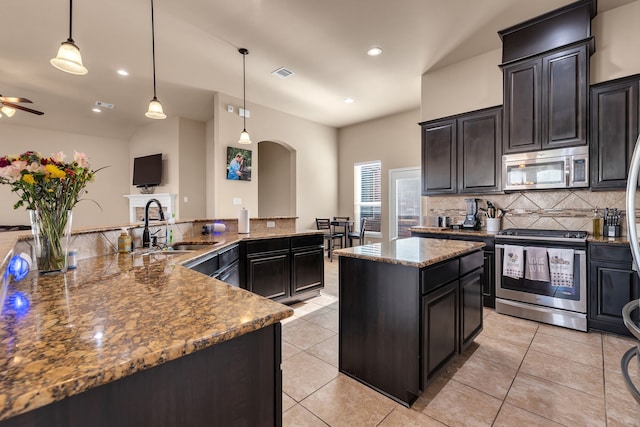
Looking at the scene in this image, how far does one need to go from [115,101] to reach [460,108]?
606 cm

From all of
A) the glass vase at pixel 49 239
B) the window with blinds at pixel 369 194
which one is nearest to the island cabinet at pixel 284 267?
the glass vase at pixel 49 239

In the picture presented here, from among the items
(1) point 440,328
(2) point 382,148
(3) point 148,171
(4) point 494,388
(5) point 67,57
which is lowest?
(4) point 494,388

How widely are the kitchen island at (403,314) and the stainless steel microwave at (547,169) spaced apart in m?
1.73

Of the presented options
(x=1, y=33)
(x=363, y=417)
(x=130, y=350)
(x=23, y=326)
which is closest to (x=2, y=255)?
(x=23, y=326)

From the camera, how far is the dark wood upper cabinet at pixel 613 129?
2.79 meters

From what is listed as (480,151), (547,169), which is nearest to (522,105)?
(480,151)

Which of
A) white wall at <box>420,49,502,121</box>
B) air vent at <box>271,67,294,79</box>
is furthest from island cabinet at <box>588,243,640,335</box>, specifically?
air vent at <box>271,67,294,79</box>

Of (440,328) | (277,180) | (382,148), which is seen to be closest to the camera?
(440,328)

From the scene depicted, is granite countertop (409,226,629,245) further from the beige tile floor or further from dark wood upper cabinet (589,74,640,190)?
the beige tile floor

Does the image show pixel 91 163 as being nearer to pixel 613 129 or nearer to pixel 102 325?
pixel 102 325

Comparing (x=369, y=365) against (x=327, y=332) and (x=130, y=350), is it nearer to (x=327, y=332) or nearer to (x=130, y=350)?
(x=327, y=332)

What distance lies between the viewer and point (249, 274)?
3.19 m

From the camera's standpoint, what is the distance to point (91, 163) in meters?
6.96

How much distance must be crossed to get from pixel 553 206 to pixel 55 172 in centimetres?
457
